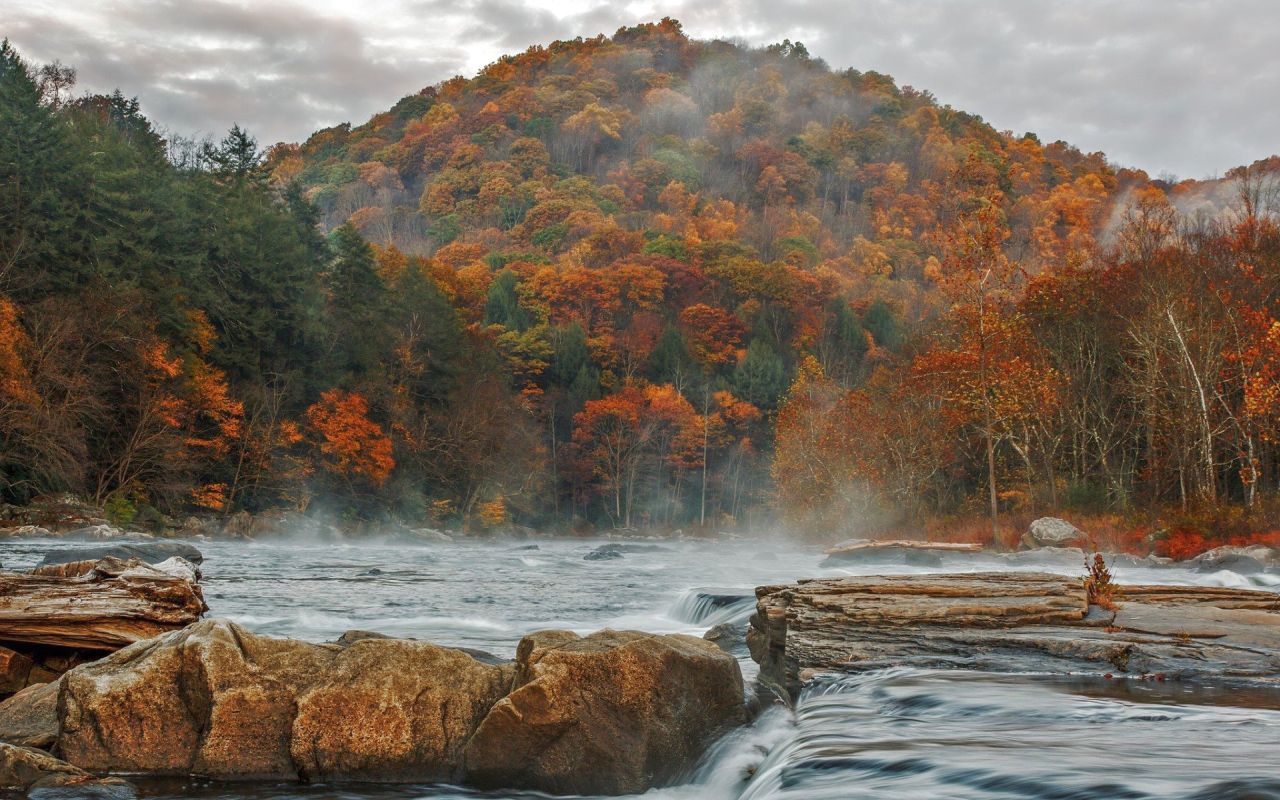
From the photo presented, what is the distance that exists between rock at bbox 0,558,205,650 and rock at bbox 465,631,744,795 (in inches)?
155

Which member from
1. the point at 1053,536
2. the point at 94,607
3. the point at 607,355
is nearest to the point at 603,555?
the point at 1053,536

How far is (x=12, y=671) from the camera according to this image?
9938mm

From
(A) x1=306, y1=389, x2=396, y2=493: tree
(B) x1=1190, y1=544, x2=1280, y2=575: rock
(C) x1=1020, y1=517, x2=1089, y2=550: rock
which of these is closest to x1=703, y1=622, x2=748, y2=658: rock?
(B) x1=1190, y1=544, x2=1280, y2=575: rock

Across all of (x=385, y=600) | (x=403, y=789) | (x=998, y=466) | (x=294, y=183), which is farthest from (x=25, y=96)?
(x=403, y=789)

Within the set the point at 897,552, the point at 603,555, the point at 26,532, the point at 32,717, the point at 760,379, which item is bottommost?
the point at 603,555

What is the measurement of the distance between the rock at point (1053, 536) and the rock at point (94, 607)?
30.3 m

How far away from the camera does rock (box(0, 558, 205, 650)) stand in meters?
Answer: 10.0

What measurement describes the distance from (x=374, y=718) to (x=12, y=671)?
4.13m

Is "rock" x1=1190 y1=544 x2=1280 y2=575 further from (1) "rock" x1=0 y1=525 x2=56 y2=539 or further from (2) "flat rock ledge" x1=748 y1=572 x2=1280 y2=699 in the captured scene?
(1) "rock" x1=0 y1=525 x2=56 y2=539

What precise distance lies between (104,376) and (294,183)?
3767 centimetres

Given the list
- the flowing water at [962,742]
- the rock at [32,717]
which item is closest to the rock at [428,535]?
the flowing water at [962,742]

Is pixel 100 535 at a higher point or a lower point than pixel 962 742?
lower

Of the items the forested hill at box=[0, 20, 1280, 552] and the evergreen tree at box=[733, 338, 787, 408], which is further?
the evergreen tree at box=[733, 338, 787, 408]

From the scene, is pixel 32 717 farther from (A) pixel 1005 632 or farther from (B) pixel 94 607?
(A) pixel 1005 632
